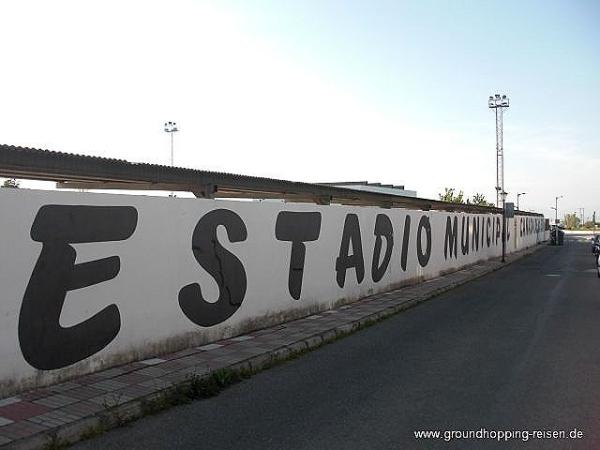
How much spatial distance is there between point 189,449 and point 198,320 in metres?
3.41

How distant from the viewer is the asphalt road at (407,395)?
4.68m

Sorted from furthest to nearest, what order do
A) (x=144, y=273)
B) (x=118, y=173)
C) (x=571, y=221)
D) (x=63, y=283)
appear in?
(x=571, y=221) → (x=144, y=273) → (x=118, y=173) → (x=63, y=283)

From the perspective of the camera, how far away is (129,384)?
5797 millimetres

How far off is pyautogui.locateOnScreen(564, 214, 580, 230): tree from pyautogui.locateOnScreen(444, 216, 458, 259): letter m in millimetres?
126332

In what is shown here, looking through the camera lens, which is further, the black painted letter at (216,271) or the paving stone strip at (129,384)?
the black painted letter at (216,271)

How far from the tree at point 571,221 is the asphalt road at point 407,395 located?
139 m

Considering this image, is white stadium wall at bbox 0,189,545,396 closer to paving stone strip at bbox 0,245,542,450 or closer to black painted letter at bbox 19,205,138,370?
black painted letter at bbox 19,205,138,370

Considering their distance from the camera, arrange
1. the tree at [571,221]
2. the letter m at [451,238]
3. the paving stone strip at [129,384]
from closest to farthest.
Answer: the paving stone strip at [129,384] < the letter m at [451,238] < the tree at [571,221]

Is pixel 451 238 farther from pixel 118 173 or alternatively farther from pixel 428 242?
pixel 118 173

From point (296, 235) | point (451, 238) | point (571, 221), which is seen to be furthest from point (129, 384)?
point (571, 221)

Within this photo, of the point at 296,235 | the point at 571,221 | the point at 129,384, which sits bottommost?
the point at 129,384

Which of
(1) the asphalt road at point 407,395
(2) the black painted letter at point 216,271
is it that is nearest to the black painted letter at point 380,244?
(1) the asphalt road at point 407,395

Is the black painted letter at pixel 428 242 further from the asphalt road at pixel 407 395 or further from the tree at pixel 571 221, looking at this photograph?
the tree at pixel 571 221

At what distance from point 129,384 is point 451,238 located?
1632cm
